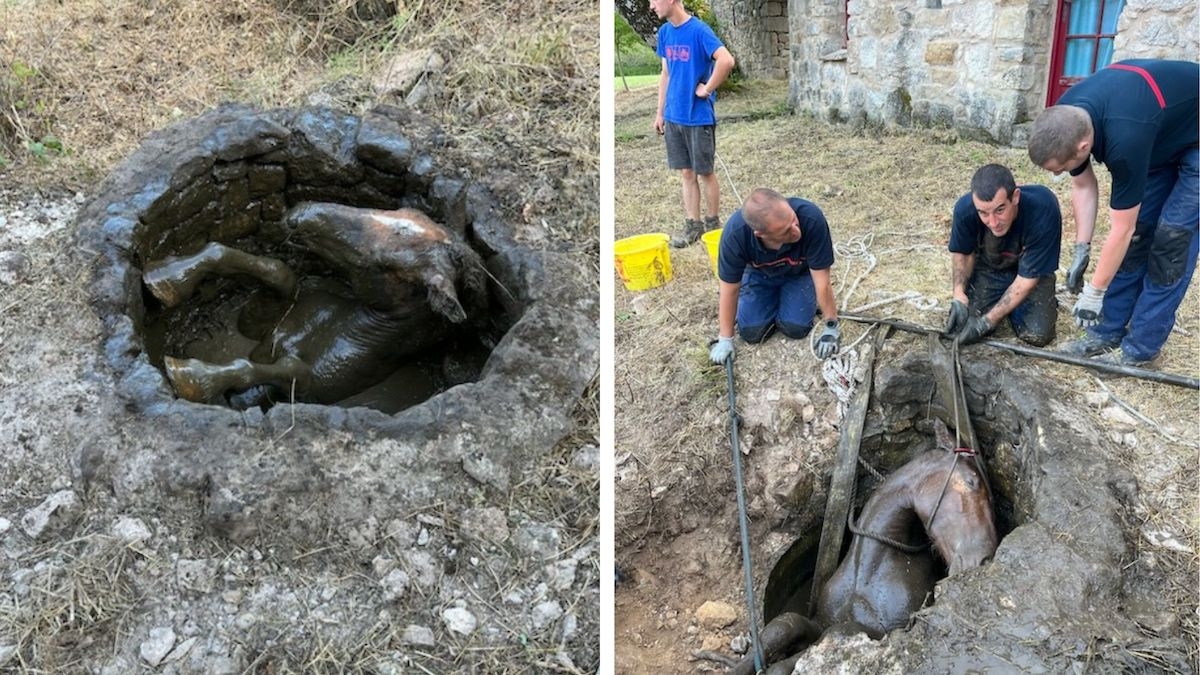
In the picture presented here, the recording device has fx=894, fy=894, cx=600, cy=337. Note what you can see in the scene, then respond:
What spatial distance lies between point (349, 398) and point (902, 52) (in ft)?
19.5

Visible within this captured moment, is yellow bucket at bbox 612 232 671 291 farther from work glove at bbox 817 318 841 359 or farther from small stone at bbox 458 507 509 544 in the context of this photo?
small stone at bbox 458 507 509 544

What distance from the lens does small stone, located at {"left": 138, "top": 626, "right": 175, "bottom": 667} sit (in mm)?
2544

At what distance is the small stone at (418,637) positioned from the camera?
262 cm

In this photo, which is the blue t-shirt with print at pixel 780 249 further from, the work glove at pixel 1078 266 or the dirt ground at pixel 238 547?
the work glove at pixel 1078 266

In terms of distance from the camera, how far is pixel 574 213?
3.78 m

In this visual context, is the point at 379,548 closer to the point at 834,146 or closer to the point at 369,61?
the point at 369,61

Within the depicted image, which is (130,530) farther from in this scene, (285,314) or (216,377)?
(285,314)

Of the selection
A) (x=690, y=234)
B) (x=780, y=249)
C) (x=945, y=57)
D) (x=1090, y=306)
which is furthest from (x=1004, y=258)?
(x=945, y=57)

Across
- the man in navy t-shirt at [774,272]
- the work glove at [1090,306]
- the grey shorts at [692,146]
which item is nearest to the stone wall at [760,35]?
the grey shorts at [692,146]

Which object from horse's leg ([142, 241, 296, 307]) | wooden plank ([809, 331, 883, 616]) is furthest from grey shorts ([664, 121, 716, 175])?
horse's leg ([142, 241, 296, 307])

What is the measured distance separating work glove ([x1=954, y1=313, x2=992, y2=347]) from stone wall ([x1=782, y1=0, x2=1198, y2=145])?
8.75ft

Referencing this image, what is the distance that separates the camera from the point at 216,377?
3.39 m

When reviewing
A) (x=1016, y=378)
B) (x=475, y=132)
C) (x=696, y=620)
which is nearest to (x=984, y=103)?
(x=1016, y=378)

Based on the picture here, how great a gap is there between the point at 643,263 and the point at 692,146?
832 mm
